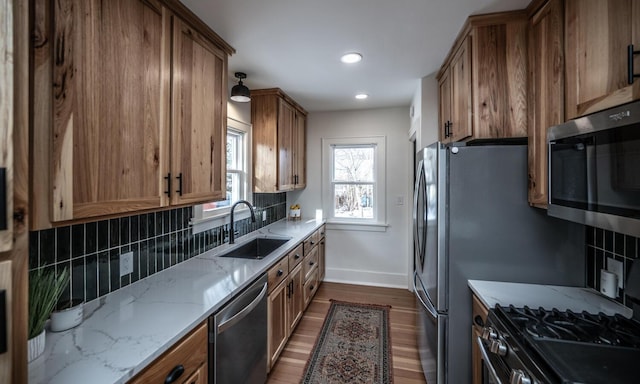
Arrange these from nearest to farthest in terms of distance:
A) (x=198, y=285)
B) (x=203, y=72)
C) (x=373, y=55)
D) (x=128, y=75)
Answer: (x=128, y=75) < (x=198, y=285) < (x=203, y=72) < (x=373, y=55)

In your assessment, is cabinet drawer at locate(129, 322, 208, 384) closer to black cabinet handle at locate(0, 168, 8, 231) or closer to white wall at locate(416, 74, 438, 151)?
black cabinet handle at locate(0, 168, 8, 231)

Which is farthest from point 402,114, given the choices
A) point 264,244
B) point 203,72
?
point 203,72

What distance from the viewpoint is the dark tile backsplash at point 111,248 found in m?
1.21

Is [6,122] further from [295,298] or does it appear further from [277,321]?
[295,298]

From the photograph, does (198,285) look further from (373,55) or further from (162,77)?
(373,55)

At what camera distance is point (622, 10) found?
1.00 metres

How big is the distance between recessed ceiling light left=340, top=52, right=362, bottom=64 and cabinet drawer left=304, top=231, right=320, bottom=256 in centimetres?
168

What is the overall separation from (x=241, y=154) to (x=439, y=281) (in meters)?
2.23

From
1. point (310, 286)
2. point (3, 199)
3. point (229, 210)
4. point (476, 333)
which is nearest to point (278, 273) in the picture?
point (229, 210)

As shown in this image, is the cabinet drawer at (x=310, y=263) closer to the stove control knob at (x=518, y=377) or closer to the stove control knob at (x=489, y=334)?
the stove control knob at (x=489, y=334)

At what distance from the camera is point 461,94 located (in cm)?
199

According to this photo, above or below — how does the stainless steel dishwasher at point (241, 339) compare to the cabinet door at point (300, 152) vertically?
below

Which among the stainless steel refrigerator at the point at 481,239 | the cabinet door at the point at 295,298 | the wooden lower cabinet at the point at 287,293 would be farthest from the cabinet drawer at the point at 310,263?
the stainless steel refrigerator at the point at 481,239

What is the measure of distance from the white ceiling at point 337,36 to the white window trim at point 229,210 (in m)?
0.46
